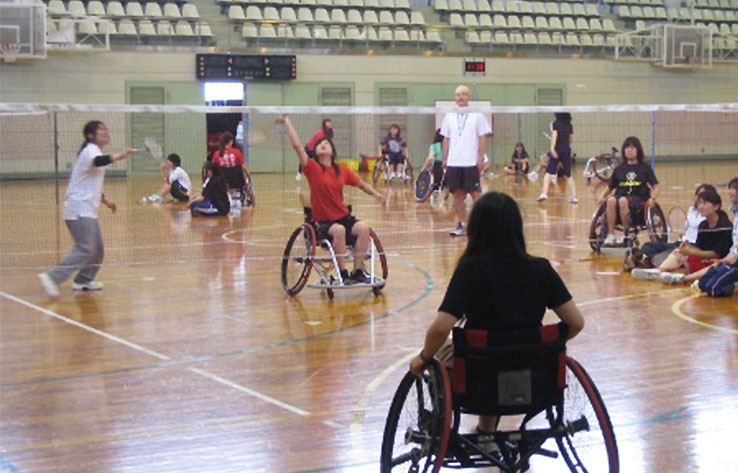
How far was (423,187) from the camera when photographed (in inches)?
756

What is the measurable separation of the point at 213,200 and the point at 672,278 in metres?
8.27

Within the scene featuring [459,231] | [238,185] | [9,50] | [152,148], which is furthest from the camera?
[9,50]

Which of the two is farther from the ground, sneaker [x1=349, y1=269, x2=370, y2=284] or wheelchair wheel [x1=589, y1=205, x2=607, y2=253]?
wheelchair wheel [x1=589, y1=205, x2=607, y2=253]

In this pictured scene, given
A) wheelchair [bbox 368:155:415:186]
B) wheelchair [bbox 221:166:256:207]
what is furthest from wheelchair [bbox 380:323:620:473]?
wheelchair [bbox 368:155:415:186]

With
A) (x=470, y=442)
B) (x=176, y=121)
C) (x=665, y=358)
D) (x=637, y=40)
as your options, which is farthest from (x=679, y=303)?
(x=637, y=40)

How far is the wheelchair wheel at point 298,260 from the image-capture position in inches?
357

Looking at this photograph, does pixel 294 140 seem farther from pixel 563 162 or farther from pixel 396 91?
pixel 396 91

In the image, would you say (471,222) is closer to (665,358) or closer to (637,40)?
(665,358)

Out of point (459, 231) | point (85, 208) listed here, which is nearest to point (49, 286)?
point (85, 208)

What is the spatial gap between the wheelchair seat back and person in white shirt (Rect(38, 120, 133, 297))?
6.00 m

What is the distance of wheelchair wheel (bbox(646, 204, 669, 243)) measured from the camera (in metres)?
11.3

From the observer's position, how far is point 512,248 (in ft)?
13.8

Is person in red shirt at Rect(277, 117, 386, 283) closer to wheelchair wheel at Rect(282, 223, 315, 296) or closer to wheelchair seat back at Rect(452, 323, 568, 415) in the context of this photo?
wheelchair wheel at Rect(282, 223, 315, 296)

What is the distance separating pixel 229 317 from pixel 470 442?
14.9 ft
